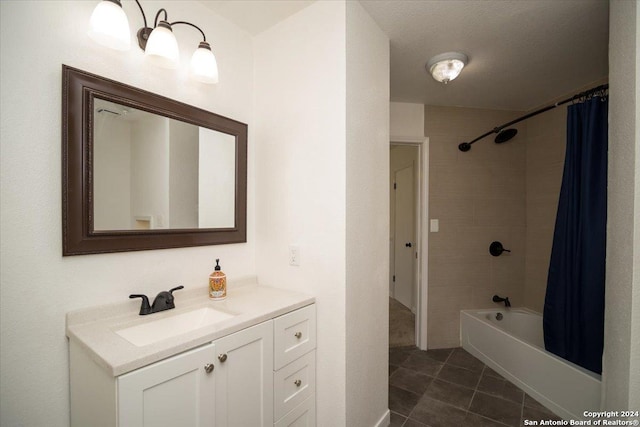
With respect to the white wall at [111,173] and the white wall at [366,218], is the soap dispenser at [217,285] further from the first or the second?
the white wall at [366,218]

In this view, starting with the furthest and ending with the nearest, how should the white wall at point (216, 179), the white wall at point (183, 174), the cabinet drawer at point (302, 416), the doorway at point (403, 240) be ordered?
1. the doorway at point (403, 240)
2. the white wall at point (216, 179)
3. the white wall at point (183, 174)
4. the cabinet drawer at point (302, 416)

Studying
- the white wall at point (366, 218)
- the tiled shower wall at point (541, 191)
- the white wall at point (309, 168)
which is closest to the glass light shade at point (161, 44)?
the white wall at point (309, 168)

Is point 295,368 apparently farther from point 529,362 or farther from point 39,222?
point 529,362

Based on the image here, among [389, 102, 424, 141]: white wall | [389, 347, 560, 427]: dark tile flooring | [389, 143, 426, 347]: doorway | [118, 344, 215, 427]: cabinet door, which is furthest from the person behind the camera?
[389, 143, 426, 347]: doorway

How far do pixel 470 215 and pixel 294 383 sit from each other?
245 cm

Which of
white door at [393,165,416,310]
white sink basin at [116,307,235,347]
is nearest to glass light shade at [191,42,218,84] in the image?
white sink basin at [116,307,235,347]

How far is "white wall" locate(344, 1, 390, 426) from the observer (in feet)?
4.64

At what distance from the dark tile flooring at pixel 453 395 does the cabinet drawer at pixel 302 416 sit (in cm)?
69

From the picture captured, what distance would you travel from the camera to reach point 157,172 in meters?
1.33

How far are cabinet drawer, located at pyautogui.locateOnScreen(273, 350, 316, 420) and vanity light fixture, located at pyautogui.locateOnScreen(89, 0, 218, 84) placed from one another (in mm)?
1539

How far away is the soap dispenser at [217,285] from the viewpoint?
1431 millimetres

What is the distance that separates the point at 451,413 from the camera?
1.84 m

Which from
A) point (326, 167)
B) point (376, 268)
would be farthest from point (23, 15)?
point (376, 268)

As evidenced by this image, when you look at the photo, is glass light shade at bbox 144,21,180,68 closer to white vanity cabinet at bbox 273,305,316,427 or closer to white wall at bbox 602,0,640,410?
white vanity cabinet at bbox 273,305,316,427
